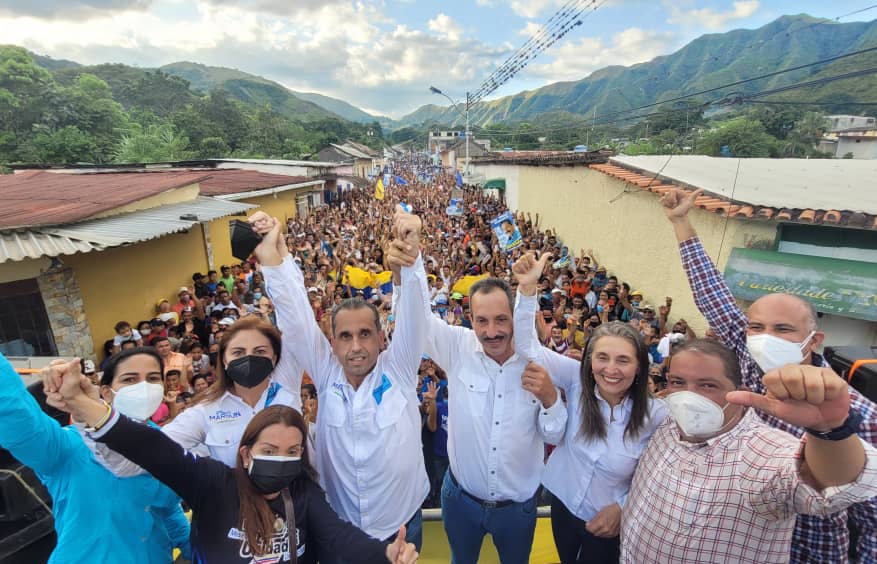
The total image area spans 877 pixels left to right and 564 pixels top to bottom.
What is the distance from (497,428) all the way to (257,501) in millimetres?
1063

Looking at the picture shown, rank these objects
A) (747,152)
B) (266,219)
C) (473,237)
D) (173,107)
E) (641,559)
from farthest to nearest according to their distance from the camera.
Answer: (173,107), (747,152), (473,237), (266,219), (641,559)

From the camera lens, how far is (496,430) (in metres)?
2.04

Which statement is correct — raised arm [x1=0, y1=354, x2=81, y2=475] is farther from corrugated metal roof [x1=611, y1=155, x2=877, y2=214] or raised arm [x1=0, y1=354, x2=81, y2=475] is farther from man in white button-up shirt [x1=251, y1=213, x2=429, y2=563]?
corrugated metal roof [x1=611, y1=155, x2=877, y2=214]

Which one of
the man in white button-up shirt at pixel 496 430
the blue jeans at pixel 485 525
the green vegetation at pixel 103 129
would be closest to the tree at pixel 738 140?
the man in white button-up shirt at pixel 496 430

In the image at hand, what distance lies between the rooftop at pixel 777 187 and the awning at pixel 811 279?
0.48m

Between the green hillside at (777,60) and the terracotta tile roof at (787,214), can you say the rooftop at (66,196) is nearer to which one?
the terracotta tile roof at (787,214)

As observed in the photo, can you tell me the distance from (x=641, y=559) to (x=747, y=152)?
19892 mm

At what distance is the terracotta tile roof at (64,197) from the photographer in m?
5.31

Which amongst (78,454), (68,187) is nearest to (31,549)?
(78,454)

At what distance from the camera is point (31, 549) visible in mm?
1803

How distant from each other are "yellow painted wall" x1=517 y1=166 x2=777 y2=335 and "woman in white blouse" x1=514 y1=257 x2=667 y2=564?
5180mm

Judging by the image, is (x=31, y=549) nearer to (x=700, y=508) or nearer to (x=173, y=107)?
(x=700, y=508)

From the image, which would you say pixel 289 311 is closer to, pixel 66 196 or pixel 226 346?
pixel 226 346

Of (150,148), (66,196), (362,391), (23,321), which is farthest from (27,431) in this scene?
(150,148)
